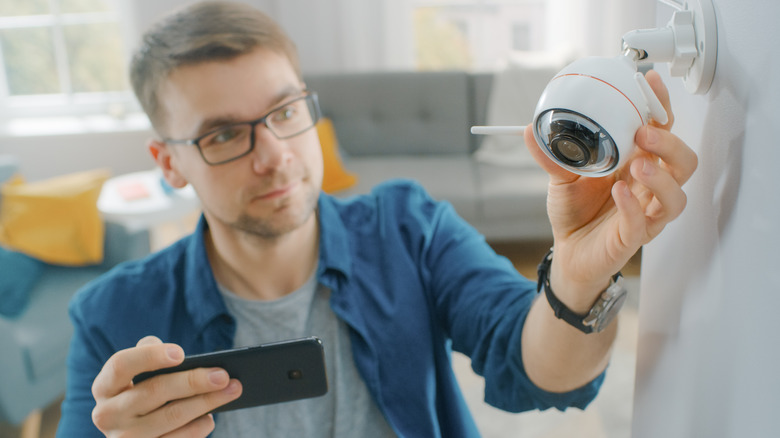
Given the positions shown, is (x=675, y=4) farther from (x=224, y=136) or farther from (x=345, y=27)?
(x=345, y=27)

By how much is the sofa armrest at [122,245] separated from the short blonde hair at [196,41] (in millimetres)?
1161

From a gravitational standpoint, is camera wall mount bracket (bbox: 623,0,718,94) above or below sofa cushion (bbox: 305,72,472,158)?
above

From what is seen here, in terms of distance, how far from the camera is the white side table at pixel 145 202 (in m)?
2.51

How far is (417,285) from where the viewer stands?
1.05 metres

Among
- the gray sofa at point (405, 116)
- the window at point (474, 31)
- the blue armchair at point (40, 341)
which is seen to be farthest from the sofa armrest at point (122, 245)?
the window at point (474, 31)

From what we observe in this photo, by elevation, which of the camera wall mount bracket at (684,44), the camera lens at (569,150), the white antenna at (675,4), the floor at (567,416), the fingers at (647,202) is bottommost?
the floor at (567,416)

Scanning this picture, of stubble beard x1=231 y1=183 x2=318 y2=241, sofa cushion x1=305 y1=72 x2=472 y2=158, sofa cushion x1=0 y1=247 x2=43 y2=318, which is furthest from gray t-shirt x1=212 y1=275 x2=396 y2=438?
sofa cushion x1=305 y1=72 x2=472 y2=158

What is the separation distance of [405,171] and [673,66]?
256cm

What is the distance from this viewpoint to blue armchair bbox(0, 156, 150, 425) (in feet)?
5.52

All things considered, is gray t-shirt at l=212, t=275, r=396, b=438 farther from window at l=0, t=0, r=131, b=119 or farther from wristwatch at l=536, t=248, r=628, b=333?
window at l=0, t=0, r=131, b=119

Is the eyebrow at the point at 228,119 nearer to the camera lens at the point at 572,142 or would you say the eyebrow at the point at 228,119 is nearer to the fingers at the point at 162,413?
the fingers at the point at 162,413

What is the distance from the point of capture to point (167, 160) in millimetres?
1179

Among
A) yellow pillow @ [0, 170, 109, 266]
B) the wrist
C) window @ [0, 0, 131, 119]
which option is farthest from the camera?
window @ [0, 0, 131, 119]

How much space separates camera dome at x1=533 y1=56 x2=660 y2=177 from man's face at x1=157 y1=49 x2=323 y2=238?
0.60 m
